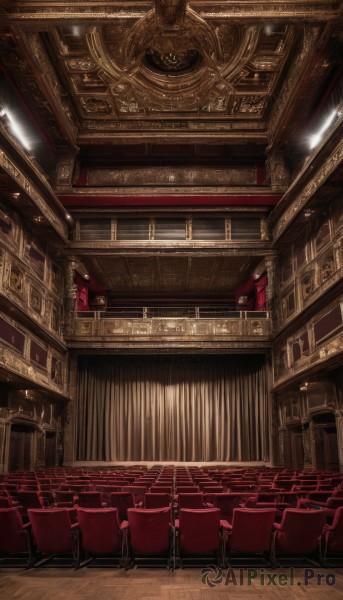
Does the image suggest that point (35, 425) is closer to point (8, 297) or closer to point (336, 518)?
point (8, 297)

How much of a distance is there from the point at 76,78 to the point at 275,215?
7414mm

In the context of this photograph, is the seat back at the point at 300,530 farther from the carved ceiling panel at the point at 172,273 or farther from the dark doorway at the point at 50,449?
the carved ceiling panel at the point at 172,273

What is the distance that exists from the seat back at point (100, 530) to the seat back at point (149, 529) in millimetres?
141

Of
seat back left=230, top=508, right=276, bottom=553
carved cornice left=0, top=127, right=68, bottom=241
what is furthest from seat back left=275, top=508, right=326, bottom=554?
carved cornice left=0, top=127, right=68, bottom=241

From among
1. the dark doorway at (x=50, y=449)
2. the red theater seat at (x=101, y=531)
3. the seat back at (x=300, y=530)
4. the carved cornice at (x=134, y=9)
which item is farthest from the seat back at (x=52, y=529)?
the dark doorway at (x=50, y=449)

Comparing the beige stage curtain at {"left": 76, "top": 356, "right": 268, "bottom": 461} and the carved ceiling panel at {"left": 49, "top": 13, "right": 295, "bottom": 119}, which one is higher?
the carved ceiling panel at {"left": 49, "top": 13, "right": 295, "bottom": 119}

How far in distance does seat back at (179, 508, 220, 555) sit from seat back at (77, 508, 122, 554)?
2.00ft

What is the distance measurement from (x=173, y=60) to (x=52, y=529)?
13.1 metres

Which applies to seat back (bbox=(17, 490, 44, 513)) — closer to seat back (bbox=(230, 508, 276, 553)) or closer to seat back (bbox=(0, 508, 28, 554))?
seat back (bbox=(0, 508, 28, 554))

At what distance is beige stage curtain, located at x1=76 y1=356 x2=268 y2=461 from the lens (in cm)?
1991

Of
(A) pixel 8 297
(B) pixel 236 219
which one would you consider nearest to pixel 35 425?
(A) pixel 8 297

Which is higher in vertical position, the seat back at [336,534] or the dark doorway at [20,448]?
the dark doorway at [20,448]

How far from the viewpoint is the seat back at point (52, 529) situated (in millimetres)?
4602

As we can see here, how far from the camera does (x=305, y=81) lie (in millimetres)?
13109
